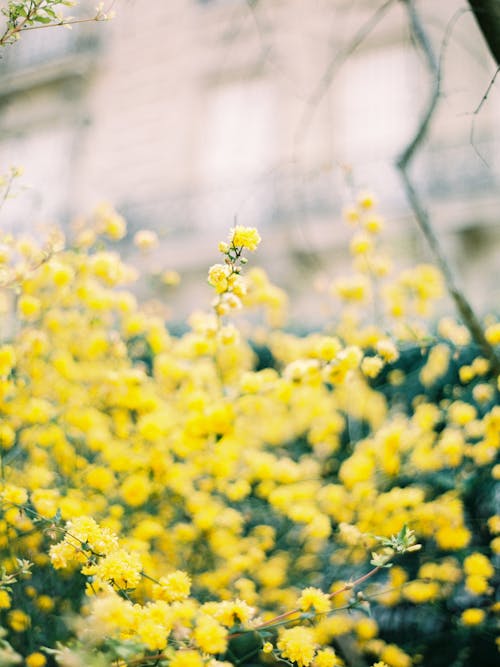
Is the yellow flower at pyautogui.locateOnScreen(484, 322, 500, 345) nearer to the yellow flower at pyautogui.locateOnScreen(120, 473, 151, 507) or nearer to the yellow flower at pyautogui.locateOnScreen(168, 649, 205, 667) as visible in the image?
the yellow flower at pyautogui.locateOnScreen(120, 473, 151, 507)

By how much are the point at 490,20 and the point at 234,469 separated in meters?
2.04

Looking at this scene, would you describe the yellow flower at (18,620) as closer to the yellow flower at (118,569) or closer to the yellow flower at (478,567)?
the yellow flower at (118,569)

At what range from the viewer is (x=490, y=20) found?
1733 mm

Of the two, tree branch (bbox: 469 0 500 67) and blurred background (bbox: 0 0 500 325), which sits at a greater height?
blurred background (bbox: 0 0 500 325)

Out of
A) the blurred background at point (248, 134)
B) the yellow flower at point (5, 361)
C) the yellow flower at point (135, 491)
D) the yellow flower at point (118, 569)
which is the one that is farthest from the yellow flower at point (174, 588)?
the blurred background at point (248, 134)

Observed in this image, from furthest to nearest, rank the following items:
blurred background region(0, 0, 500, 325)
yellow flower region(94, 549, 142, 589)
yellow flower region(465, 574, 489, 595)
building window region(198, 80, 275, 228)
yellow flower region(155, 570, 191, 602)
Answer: building window region(198, 80, 275, 228)
blurred background region(0, 0, 500, 325)
yellow flower region(465, 574, 489, 595)
yellow flower region(155, 570, 191, 602)
yellow flower region(94, 549, 142, 589)

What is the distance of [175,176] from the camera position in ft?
31.8

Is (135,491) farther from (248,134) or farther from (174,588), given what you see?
(248,134)

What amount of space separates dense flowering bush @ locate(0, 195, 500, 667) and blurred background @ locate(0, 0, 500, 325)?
412 centimetres

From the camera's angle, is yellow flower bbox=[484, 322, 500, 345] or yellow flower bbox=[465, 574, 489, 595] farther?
yellow flower bbox=[484, 322, 500, 345]

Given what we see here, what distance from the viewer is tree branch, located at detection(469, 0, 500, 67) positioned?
1701 millimetres

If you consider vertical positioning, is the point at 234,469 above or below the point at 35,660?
above

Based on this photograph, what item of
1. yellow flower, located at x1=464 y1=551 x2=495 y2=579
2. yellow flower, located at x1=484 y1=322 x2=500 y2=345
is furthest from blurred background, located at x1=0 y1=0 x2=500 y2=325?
yellow flower, located at x1=464 y1=551 x2=495 y2=579

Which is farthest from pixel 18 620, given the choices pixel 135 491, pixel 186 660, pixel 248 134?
pixel 248 134
